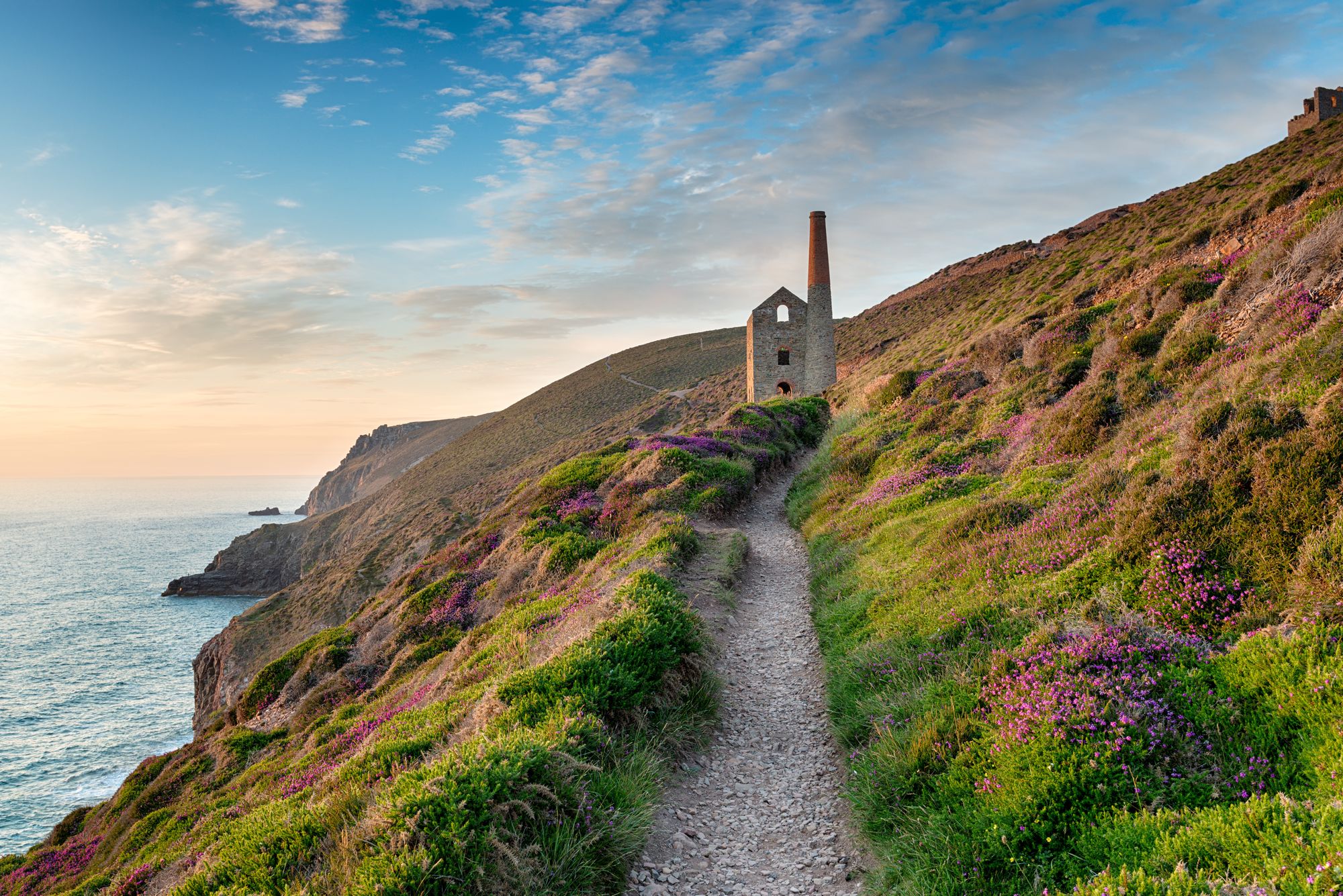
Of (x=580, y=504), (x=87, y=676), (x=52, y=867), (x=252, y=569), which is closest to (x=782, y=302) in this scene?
(x=580, y=504)

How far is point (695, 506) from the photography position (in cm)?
1906

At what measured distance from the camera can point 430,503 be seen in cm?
6825

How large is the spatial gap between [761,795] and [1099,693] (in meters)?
3.55

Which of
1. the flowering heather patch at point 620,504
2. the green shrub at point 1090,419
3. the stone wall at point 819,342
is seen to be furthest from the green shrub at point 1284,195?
the stone wall at point 819,342

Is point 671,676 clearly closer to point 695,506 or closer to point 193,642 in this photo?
point 695,506

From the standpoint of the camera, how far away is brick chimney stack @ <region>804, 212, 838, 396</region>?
48.2 meters

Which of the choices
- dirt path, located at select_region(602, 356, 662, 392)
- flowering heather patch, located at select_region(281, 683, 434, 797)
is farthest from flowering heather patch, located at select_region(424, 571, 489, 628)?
dirt path, located at select_region(602, 356, 662, 392)

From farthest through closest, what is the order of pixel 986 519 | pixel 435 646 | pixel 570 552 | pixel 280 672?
pixel 280 672 → pixel 570 552 → pixel 435 646 → pixel 986 519

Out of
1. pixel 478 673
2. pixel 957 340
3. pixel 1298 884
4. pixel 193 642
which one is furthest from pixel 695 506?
pixel 193 642

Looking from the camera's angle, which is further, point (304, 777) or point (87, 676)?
point (87, 676)

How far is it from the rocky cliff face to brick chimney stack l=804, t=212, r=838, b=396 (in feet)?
323

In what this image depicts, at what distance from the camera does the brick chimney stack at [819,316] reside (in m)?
48.2

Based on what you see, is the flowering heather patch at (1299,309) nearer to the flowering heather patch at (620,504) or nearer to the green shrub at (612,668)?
the green shrub at (612,668)

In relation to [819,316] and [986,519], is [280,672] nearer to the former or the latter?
[986,519]
